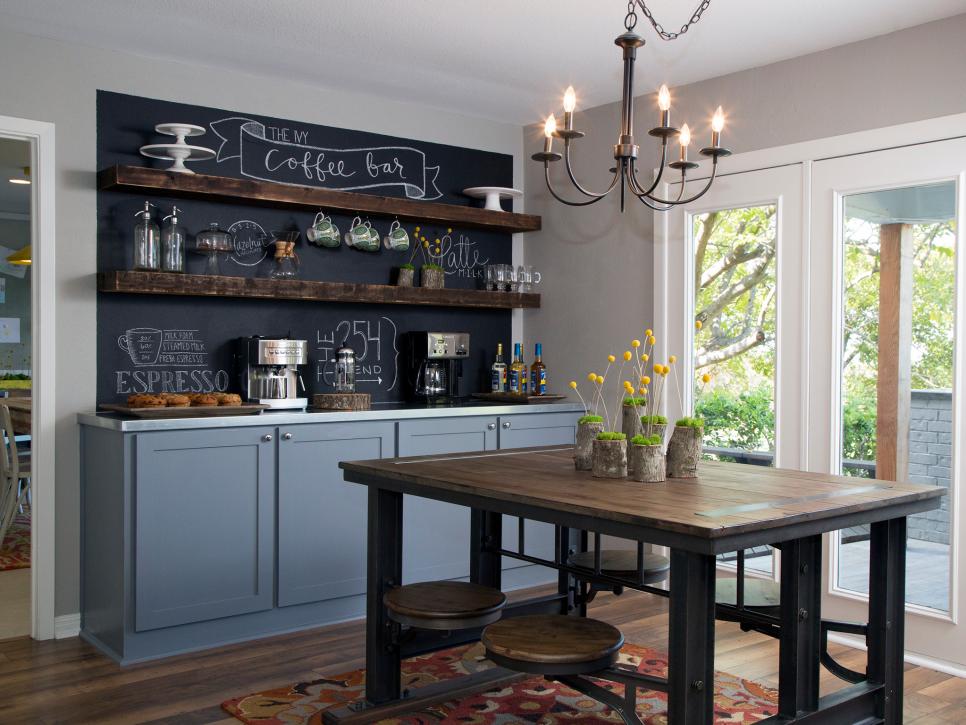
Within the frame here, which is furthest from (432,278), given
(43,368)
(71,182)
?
(43,368)

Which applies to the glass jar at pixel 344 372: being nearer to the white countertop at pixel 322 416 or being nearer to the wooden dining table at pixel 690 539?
the white countertop at pixel 322 416

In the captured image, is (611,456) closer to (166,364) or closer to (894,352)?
(894,352)

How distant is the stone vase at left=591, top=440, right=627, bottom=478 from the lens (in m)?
2.86

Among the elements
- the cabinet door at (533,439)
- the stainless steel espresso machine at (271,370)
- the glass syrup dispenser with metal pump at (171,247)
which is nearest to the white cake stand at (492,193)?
the cabinet door at (533,439)

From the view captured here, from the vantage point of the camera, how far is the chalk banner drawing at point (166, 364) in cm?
430

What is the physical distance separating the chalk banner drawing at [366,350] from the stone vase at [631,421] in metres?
2.24

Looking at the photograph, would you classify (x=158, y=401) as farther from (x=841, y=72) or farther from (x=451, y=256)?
(x=841, y=72)

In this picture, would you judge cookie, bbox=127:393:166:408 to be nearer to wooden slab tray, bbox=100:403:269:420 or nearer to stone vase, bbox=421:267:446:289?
wooden slab tray, bbox=100:403:269:420

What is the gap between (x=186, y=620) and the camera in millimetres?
3879

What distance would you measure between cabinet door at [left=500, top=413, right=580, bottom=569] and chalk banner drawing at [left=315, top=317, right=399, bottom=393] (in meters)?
0.73

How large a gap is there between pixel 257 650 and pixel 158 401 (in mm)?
1105

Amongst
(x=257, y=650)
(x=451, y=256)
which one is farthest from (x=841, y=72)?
(x=257, y=650)

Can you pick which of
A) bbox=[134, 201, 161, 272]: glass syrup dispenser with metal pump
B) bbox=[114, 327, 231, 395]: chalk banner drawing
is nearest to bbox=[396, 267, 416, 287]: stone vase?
bbox=[114, 327, 231, 395]: chalk banner drawing

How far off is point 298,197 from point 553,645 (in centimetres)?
273
